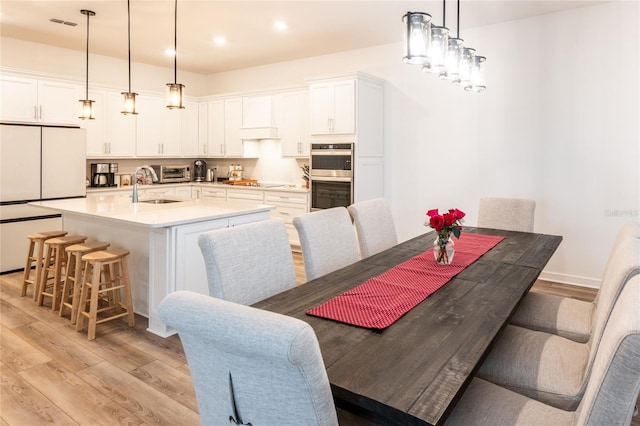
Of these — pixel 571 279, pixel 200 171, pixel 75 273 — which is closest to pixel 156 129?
pixel 200 171

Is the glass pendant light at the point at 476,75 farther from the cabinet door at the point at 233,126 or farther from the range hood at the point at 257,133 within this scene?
the cabinet door at the point at 233,126

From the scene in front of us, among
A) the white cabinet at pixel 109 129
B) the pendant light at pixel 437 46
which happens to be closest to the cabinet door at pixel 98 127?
the white cabinet at pixel 109 129

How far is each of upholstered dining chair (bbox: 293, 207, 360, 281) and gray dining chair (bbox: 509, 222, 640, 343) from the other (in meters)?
1.02

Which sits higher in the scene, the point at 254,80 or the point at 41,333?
the point at 254,80

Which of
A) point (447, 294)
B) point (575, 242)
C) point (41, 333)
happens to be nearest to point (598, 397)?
point (447, 294)

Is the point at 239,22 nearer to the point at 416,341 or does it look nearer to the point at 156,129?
the point at 156,129

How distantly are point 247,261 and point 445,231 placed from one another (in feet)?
3.57

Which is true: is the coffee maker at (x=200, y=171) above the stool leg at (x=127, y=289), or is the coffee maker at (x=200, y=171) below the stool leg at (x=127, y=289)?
above

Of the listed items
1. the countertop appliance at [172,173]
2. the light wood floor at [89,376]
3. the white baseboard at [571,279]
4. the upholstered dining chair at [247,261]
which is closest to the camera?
the upholstered dining chair at [247,261]

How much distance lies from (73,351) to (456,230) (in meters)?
2.66

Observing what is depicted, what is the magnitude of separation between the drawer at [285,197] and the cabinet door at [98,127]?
92.9 inches

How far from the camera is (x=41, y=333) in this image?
323 cm

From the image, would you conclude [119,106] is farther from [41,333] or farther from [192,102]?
[41,333]

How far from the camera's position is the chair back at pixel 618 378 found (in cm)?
95
